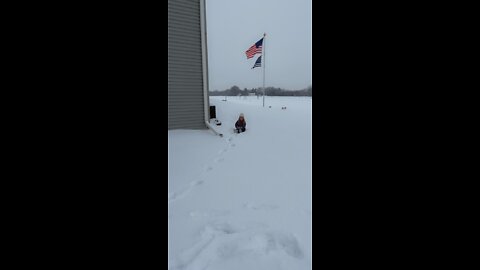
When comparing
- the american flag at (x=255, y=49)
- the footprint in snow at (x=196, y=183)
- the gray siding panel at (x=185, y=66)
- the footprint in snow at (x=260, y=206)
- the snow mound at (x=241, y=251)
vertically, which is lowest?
the snow mound at (x=241, y=251)

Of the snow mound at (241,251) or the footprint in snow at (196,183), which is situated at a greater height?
the footprint in snow at (196,183)

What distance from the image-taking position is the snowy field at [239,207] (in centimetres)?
217

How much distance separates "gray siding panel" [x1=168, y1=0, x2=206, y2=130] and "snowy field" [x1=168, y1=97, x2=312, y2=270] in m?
1.52

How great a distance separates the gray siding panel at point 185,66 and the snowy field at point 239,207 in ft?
4.98

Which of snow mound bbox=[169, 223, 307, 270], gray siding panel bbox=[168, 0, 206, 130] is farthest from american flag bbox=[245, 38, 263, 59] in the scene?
snow mound bbox=[169, 223, 307, 270]

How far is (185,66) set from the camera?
7910 mm

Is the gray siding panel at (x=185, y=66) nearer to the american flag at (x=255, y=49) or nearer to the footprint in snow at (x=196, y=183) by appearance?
the footprint in snow at (x=196, y=183)

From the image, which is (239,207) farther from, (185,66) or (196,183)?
(185,66)

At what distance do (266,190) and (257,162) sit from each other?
158 cm

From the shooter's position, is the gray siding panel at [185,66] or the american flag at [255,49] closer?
the gray siding panel at [185,66]

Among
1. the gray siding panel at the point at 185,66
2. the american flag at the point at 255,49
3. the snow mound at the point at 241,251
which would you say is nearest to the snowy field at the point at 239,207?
the snow mound at the point at 241,251

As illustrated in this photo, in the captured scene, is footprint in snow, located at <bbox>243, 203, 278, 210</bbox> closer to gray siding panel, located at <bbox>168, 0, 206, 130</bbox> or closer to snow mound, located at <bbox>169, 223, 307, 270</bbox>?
snow mound, located at <bbox>169, 223, 307, 270</bbox>

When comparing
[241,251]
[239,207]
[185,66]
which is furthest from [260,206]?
[185,66]
